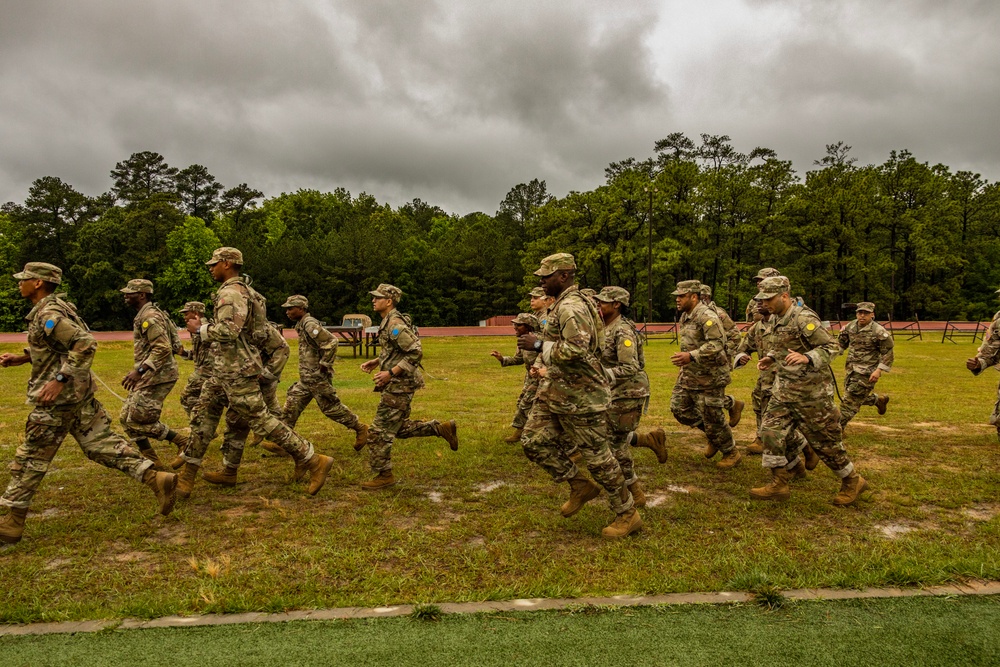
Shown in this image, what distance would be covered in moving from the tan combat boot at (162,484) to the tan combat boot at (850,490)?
6.01 meters

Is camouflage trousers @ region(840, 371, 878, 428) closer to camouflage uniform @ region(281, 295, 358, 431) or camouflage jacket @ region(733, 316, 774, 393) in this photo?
camouflage jacket @ region(733, 316, 774, 393)

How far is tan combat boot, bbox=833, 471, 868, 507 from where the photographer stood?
5.89m

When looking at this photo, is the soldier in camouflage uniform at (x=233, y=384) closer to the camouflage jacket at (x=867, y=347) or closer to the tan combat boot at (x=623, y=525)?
the tan combat boot at (x=623, y=525)

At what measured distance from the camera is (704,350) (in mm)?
7117

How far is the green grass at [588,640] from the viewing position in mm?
3301

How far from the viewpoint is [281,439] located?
239 inches

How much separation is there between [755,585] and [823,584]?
481 millimetres

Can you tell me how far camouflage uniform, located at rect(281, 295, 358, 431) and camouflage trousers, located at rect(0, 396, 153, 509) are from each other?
2682mm

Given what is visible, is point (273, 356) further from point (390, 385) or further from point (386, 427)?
point (386, 427)

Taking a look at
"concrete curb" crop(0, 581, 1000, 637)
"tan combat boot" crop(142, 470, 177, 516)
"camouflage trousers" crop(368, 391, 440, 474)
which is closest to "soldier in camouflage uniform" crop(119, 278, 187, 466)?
"tan combat boot" crop(142, 470, 177, 516)

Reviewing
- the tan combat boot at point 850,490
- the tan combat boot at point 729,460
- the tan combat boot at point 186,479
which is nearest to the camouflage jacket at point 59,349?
the tan combat boot at point 186,479

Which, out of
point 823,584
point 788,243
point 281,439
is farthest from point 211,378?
point 788,243

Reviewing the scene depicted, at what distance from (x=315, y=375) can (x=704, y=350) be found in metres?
4.73

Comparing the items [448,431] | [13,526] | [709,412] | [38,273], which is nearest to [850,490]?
[709,412]
